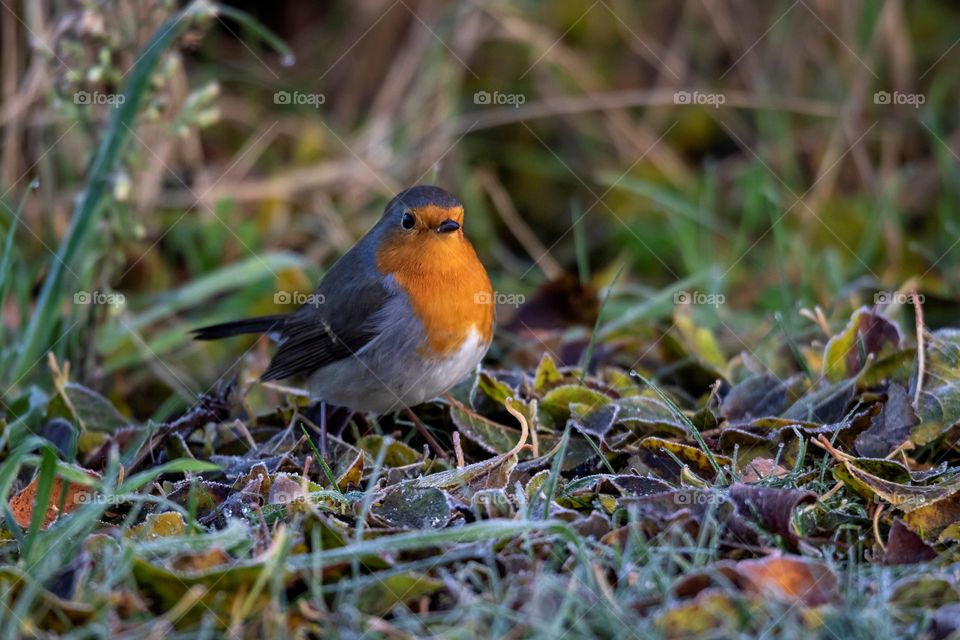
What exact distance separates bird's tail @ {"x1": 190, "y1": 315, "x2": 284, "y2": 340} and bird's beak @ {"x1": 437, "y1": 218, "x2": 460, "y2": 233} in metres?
0.84

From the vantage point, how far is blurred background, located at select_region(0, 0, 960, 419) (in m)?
4.47

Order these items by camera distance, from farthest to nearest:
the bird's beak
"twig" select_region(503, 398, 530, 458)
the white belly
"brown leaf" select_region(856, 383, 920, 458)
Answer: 1. the bird's beak
2. the white belly
3. "brown leaf" select_region(856, 383, 920, 458)
4. "twig" select_region(503, 398, 530, 458)

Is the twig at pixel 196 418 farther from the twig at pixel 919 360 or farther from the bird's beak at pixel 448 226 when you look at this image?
the twig at pixel 919 360

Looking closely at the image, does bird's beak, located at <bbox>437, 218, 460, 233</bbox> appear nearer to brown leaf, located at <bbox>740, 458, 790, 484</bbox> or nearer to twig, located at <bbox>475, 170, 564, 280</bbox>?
brown leaf, located at <bbox>740, 458, 790, 484</bbox>

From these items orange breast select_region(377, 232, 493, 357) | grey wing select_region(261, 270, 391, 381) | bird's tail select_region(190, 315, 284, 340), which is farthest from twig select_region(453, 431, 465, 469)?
bird's tail select_region(190, 315, 284, 340)

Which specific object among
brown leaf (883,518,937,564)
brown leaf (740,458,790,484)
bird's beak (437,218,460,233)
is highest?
bird's beak (437,218,460,233)

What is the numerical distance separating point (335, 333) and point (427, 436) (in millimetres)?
675

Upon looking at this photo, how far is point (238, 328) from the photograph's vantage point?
4.34 meters

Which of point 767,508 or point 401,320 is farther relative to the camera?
point 401,320

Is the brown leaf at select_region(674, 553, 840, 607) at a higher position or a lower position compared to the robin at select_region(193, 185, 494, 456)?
lower

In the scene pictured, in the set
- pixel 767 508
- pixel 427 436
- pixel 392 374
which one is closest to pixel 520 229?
pixel 392 374

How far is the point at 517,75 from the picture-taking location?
6914mm

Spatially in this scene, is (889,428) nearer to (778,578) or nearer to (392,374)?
(778,578)

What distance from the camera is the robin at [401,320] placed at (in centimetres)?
375
